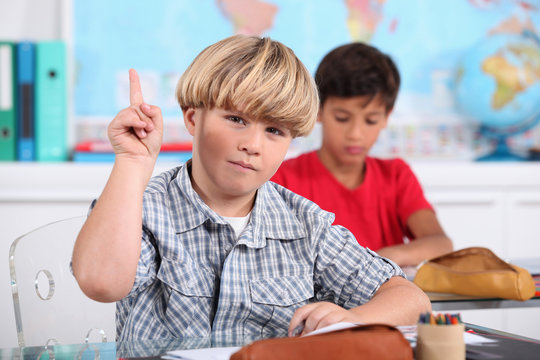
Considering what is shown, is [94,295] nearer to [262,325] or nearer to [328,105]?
[262,325]

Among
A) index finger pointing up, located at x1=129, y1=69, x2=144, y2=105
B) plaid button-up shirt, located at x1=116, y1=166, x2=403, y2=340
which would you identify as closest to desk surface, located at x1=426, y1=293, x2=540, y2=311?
plaid button-up shirt, located at x1=116, y1=166, x2=403, y2=340

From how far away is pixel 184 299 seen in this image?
999 mm

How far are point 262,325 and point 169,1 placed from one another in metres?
2.00

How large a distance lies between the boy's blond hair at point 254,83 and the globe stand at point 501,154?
1998mm

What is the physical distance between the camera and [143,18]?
8.96 ft

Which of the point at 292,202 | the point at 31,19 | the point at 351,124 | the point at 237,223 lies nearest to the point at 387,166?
the point at 351,124

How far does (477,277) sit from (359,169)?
71 cm

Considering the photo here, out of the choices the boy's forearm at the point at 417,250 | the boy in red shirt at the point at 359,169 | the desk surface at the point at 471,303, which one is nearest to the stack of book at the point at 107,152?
the boy in red shirt at the point at 359,169

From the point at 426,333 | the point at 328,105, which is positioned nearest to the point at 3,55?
the point at 328,105

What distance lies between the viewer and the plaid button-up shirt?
998mm

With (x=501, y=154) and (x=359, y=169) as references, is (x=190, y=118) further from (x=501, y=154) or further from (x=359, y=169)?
(x=501, y=154)

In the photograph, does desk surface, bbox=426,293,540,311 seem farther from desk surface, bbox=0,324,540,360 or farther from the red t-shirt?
the red t-shirt

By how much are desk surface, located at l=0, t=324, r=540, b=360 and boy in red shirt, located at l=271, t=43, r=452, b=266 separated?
980mm

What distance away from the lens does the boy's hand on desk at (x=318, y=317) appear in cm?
85
